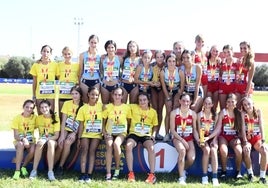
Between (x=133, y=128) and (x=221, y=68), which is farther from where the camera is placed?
(x=221, y=68)

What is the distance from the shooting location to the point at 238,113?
619 centimetres

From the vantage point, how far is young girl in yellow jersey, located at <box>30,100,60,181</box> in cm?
565

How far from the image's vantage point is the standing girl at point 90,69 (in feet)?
20.6

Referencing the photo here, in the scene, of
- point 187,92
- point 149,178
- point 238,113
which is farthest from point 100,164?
point 238,113

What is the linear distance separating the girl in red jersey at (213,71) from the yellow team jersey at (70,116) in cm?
240

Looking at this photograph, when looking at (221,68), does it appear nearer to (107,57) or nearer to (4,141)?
(107,57)

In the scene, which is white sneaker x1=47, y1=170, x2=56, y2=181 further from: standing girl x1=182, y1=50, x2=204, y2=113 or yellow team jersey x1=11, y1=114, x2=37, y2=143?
standing girl x1=182, y1=50, x2=204, y2=113

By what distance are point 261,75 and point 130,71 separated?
1840 inches

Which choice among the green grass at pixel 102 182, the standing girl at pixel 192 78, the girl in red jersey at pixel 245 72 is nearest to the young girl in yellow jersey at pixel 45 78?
the green grass at pixel 102 182

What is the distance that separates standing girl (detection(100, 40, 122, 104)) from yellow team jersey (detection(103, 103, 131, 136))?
0.44m

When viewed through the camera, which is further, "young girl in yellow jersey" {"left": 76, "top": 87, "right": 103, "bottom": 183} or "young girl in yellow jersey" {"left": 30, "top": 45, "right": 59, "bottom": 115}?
"young girl in yellow jersey" {"left": 30, "top": 45, "right": 59, "bottom": 115}

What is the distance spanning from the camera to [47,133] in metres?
5.92

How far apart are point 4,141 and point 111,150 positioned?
2.35 meters

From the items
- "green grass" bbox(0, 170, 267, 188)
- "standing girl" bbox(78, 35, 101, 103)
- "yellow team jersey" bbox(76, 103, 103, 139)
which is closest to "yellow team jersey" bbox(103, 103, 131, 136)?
"yellow team jersey" bbox(76, 103, 103, 139)
